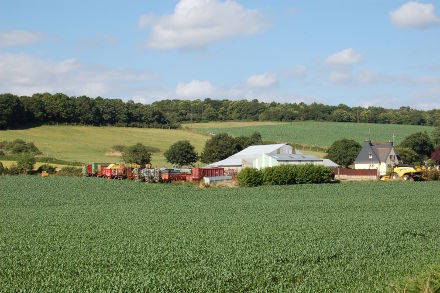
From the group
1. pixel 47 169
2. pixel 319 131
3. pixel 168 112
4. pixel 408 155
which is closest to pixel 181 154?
pixel 47 169

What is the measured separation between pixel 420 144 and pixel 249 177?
53.6 metres

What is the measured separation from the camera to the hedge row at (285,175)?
53.2 metres

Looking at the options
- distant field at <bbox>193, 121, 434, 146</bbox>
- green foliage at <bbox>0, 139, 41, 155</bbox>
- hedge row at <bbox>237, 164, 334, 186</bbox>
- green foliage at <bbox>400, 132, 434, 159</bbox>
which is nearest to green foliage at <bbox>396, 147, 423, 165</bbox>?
green foliage at <bbox>400, 132, 434, 159</bbox>

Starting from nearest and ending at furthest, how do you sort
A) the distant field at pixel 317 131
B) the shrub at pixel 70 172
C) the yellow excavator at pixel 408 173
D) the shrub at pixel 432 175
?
the yellow excavator at pixel 408 173, the shrub at pixel 432 175, the shrub at pixel 70 172, the distant field at pixel 317 131

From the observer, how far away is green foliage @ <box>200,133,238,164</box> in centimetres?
8462

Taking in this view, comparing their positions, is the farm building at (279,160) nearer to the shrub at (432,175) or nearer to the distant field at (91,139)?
the shrub at (432,175)

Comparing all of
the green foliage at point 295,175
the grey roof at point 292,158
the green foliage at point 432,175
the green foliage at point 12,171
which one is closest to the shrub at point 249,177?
the green foliage at point 295,175

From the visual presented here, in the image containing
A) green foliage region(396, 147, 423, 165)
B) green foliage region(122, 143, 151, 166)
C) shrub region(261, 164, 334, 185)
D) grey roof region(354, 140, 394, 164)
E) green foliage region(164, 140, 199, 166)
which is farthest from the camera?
green foliage region(396, 147, 423, 165)

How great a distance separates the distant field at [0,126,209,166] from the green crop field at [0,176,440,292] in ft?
175

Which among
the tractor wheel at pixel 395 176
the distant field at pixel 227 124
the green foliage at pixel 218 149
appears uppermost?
the distant field at pixel 227 124

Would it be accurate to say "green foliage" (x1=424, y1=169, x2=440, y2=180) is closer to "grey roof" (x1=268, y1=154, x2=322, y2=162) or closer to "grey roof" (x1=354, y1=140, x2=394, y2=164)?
"grey roof" (x1=268, y1=154, x2=322, y2=162)

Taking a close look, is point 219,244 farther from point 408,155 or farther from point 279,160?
point 408,155

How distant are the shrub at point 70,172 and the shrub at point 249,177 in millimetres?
23139

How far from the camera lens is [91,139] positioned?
10769cm
